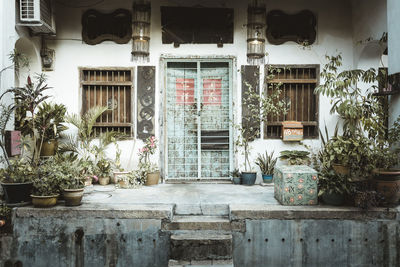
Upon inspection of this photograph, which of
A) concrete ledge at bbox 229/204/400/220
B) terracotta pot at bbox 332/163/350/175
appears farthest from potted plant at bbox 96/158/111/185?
terracotta pot at bbox 332/163/350/175

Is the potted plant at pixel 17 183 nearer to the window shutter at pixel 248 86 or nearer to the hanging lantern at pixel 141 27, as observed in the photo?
the hanging lantern at pixel 141 27

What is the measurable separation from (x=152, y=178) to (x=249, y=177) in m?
2.07

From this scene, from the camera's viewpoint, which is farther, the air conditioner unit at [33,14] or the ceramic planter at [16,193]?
the air conditioner unit at [33,14]

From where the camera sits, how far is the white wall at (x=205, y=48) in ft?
22.2

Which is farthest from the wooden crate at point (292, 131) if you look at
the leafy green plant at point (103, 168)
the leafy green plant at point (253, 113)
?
the leafy green plant at point (103, 168)

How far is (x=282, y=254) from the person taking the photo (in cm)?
445

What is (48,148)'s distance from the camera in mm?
6133

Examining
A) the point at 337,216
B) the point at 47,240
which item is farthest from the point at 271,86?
the point at 47,240

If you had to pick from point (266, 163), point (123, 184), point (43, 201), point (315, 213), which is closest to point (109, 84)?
point (123, 184)

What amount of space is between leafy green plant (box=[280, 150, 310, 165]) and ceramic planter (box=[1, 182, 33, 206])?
4985 millimetres

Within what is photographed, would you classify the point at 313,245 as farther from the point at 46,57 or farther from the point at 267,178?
the point at 46,57

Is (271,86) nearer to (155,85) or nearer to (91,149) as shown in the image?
(155,85)

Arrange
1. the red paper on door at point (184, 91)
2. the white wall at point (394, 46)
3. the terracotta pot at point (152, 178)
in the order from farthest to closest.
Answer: the red paper on door at point (184, 91) < the terracotta pot at point (152, 178) < the white wall at point (394, 46)

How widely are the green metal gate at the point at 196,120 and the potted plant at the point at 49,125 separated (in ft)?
7.39
